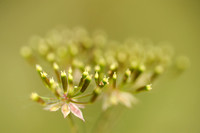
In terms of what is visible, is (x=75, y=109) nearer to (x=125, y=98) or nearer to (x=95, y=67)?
(x=95, y=67)

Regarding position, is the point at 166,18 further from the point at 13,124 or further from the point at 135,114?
the point at 13,124

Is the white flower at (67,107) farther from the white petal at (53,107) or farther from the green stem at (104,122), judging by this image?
the green stem at (104,122)

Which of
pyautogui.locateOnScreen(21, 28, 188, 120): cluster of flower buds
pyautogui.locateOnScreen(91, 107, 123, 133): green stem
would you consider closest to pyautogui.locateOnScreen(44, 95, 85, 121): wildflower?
pyautogui.locateOnScreen(21, 28, 188, 120): cluster of flower buds

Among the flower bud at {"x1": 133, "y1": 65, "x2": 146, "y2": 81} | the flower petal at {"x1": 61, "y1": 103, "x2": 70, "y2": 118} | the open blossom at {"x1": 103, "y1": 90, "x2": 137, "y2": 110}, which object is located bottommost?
the flower petal at {"x1": 61, "y1": 103, "x2": 70, "y2": 118}

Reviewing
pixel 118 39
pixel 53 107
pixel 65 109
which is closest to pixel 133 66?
pixel 65 109

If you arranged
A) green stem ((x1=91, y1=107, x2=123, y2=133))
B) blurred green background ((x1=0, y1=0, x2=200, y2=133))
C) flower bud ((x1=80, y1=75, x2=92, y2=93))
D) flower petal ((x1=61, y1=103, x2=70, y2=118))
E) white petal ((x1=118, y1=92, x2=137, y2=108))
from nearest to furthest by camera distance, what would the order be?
flower petal ((x1=61, y1=103, x2=70, y2=118)) < flower bud ((x1=80, y1=75, x2=92, y2=93)) < white petal ((x1=118, y1=92, x2=137, y2=108)) < green stem ((x1=91, y1=107, x2=123, y2=133)) < blurred green background ((x1=0, y1=0, x2=200, y2=133))

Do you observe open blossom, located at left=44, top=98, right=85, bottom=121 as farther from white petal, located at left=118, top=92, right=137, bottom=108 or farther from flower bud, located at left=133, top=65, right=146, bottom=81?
flower bud, located at left=133, top=65, right=146, bottom=81
